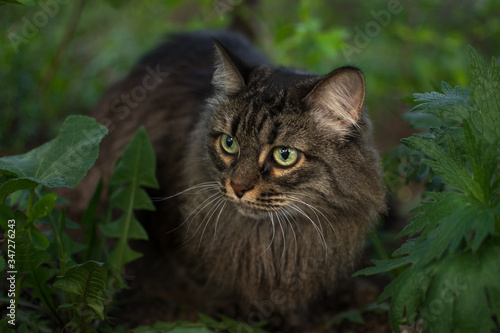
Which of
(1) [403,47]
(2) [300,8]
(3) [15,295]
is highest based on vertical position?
(1) [403,47]

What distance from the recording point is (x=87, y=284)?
1827 mm

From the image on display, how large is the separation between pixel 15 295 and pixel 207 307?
3.91 ft

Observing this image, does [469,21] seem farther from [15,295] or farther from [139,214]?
[15,295]

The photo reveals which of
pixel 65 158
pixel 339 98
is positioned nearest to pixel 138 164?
pixel 65 158

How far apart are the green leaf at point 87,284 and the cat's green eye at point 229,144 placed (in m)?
0.78

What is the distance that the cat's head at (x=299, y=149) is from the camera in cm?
196

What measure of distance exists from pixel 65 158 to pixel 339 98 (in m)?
1.24

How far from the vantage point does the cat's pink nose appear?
1942 millimetres

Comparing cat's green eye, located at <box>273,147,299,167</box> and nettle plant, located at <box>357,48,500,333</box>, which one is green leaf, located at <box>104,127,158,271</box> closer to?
cat's green eye, located at <box>273,147,299,167</box>

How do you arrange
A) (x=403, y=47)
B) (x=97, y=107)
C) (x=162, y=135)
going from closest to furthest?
1. (x=162, y=135)
2. (x=97, y=107)
3. (x=403, y=47)

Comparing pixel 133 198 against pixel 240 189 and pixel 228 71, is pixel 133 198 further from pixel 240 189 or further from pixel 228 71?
pixel 228 71

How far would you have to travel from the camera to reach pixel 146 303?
2.67 m

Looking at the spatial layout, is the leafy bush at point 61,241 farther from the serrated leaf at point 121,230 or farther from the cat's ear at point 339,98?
the cat's ear at point 339,98

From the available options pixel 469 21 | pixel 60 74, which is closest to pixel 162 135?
pixel 60 74
